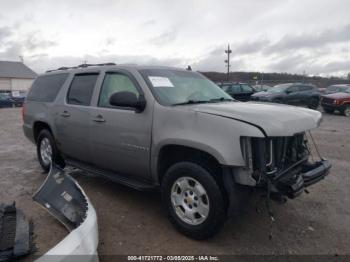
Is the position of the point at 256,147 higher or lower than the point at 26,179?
higher

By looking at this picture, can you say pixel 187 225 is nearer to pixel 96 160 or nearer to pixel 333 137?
pixel 96 160

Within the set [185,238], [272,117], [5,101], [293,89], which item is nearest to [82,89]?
[185,238]

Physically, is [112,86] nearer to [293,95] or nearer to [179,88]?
[179,88]

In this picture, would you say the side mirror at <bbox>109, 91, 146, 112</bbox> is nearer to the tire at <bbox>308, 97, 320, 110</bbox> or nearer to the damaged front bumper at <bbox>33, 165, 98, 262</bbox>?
the damaged front bumper at <bbox>33, 165, 98, 262</bbox>

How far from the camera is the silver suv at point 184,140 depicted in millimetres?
3254

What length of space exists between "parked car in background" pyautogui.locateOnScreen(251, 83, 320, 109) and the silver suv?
14.3m

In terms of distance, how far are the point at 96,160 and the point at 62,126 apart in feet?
3.45

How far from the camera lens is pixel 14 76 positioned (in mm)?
62156

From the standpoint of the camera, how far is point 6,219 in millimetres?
3979

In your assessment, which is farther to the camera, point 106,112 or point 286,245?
point 106,112

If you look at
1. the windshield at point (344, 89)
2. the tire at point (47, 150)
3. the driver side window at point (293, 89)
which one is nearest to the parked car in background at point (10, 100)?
the driver side window at point (293, 89)

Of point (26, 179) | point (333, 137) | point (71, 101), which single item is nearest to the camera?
point (71, 101)

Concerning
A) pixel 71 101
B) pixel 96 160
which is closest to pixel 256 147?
pixel 96 160

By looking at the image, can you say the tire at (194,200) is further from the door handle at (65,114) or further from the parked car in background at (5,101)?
the parked car in background at (5,101)
